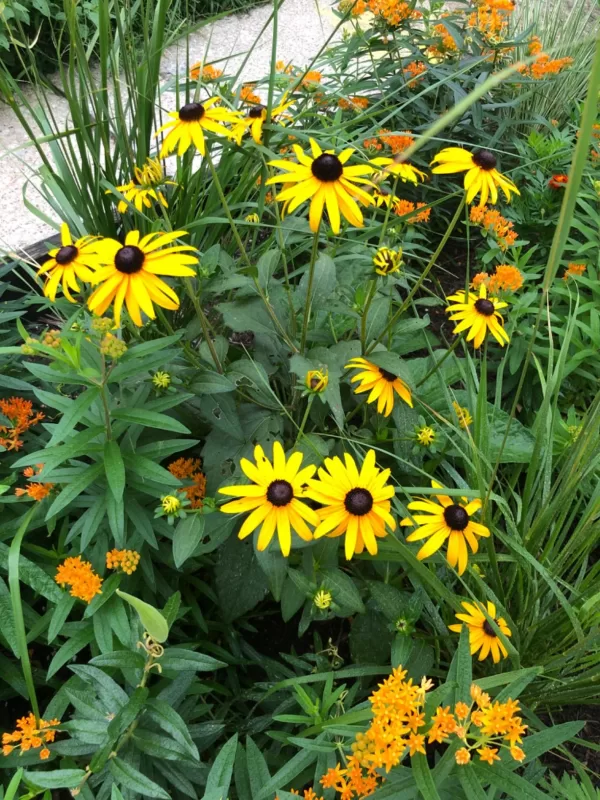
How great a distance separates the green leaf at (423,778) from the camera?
25.7 inches

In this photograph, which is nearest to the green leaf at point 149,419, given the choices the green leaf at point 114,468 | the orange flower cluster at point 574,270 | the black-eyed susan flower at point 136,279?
the green leaf at point 114,468

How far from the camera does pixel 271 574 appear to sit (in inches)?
35.3

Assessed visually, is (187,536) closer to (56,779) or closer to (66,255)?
(56,779)

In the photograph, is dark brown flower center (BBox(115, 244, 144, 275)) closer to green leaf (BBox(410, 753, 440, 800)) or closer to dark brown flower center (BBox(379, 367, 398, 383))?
dark brown flower center (BBox(379, 367, 398, 383))

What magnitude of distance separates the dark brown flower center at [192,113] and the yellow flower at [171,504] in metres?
0.58

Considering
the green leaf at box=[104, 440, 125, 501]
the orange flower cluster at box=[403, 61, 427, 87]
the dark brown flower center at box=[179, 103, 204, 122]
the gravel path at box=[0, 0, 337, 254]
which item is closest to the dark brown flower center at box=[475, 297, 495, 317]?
the dark brown flower center at box=[179, 103, 204, 122]

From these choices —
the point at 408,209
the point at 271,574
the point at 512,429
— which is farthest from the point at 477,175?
the point at 271,574

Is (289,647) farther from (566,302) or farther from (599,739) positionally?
(566,302)

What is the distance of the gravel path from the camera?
2.22 meters

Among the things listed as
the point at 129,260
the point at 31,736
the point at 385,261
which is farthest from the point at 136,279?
the point at 31,736

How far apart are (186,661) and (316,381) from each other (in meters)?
0.45

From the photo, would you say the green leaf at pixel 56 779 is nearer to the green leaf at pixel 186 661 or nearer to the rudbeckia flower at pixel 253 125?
the green leaf at pixel 186 661

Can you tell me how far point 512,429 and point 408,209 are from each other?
55cm

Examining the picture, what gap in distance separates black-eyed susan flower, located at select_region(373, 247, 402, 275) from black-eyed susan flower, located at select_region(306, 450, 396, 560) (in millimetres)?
295
